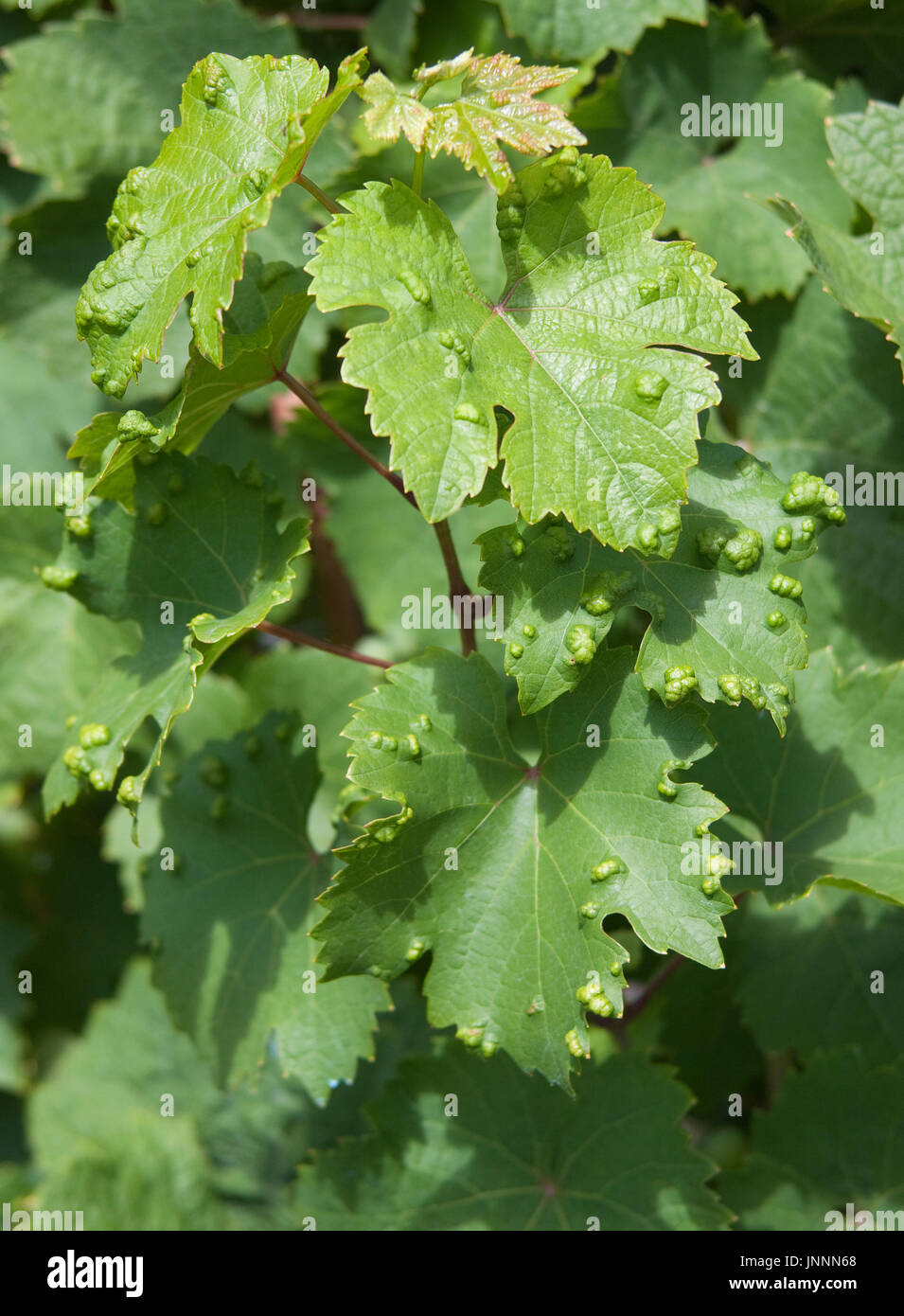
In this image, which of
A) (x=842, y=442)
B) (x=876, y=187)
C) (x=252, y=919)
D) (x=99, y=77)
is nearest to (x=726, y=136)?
(x=876, y=187)

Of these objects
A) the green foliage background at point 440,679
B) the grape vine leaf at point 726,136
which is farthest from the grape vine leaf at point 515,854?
the grape vine leaf at point 726,136

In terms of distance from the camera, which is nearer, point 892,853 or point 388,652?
point 892,853

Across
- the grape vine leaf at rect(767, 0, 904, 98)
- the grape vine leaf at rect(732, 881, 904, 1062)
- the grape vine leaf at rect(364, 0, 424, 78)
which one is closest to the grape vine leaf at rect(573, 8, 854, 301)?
the grape vine leaf at rect(767, 0, 904, 98)

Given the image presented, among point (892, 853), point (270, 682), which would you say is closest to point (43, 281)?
point (270, 682)

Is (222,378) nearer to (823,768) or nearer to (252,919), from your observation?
(252,919)

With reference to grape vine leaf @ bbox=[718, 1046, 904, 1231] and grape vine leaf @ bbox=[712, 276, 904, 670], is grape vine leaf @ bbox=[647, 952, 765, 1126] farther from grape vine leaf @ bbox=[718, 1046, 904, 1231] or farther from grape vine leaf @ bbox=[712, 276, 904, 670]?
grape vine leaf @ bbox=[712, 276, 904, 670]

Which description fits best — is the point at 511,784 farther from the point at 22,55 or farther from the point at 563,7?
the point at 22,55

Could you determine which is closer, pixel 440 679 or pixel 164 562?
pixel 440 679
